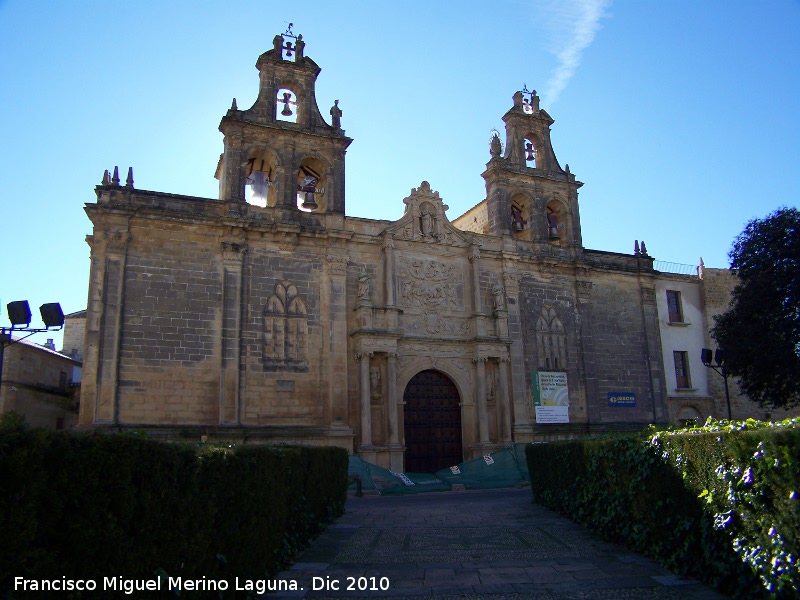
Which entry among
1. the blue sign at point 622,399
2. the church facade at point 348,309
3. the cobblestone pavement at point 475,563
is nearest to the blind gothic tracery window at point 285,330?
the church facade at point 348,309

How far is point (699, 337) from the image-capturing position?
2920cm

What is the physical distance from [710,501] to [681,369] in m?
23.4

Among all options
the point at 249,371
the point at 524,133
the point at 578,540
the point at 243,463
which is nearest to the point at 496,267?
the point at 524,133

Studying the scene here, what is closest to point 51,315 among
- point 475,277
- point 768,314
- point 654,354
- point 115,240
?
point 115,240

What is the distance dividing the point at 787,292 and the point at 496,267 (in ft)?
34.3

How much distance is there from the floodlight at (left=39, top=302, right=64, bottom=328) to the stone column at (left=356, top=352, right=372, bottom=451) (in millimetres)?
9593

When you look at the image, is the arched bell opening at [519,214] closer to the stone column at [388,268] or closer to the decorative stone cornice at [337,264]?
the stone column at [388,268]

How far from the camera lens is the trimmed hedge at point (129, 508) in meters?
4.17

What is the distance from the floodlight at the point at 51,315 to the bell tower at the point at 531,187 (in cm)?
1627

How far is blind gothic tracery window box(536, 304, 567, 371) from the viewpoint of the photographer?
2472 cm

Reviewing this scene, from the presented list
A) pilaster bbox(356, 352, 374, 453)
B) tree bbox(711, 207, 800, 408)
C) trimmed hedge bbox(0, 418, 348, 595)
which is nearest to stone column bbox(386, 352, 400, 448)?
pilaster bbox(356, 352, 374, 453)

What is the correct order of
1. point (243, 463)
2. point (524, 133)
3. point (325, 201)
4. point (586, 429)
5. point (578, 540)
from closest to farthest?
point (243, 463), point (578, 540), point (325, 201), point (586, 429), point (524, 133)

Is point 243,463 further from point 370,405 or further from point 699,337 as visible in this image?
point 699,337

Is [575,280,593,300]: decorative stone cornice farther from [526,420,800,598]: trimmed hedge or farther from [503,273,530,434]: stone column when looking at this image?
[526,420,800,598]: trimmed hedge
